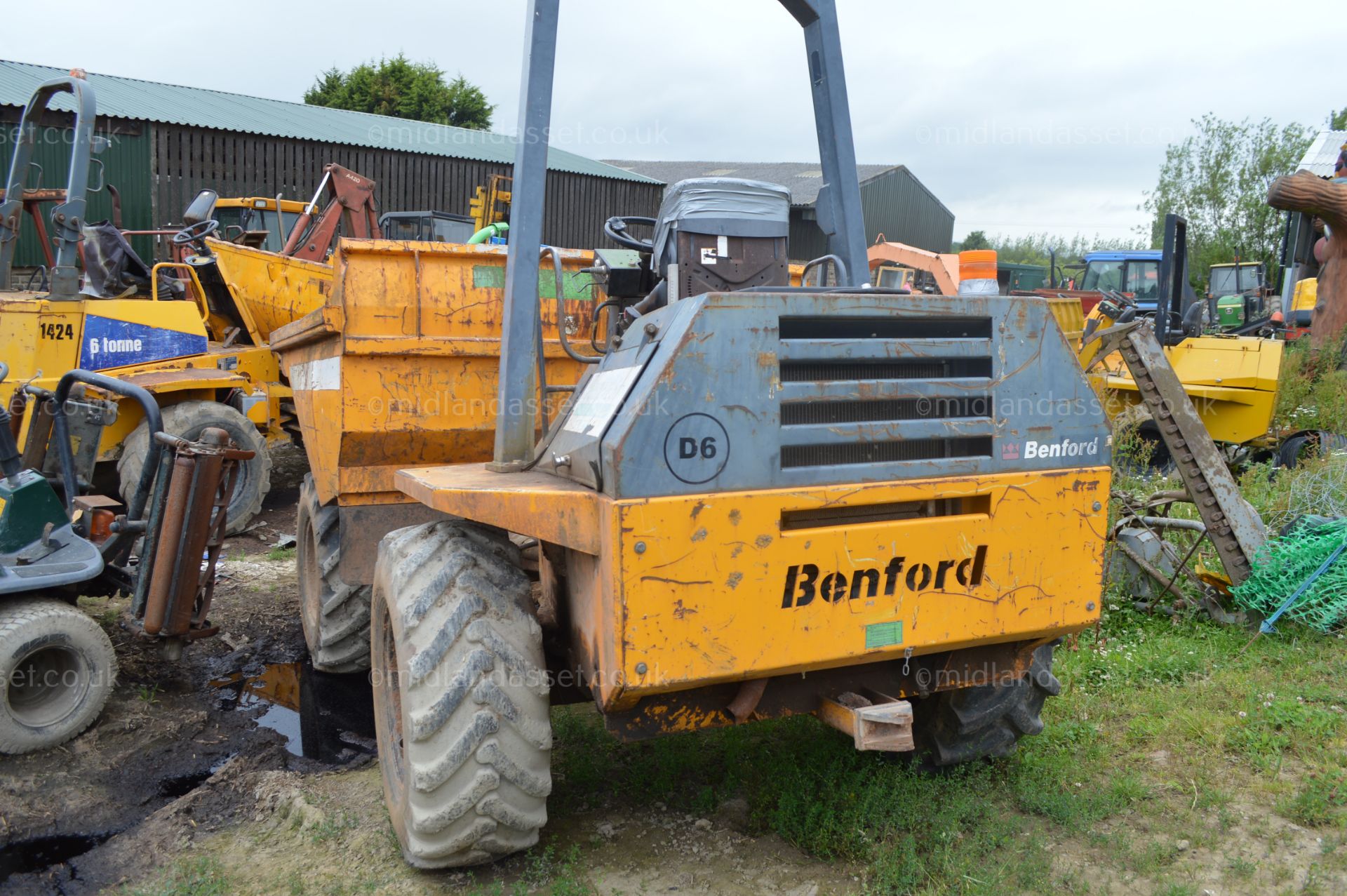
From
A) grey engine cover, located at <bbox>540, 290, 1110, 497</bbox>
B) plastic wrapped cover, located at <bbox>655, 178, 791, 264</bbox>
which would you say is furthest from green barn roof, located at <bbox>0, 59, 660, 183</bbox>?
grey engine cover, located at <bbox>540, 290, 1110, 497</bbox>

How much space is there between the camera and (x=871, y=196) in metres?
32.1

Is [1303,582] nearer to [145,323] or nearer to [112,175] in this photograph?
[145,323]

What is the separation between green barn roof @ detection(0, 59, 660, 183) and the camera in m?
17.0

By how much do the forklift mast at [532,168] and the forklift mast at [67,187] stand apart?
4.81m

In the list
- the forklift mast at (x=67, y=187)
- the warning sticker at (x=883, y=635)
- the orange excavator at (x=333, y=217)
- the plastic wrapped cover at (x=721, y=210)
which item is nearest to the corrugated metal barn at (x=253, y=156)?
the orange excavator at (x=333, y=217)

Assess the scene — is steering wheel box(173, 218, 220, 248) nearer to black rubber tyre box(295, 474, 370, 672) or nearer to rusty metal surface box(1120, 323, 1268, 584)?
black rubber tyre box(295, 474, 370, 672)

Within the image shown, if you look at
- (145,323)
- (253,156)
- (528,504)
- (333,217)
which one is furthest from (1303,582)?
(253,156)

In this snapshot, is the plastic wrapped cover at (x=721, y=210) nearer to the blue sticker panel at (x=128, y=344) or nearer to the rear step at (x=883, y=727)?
the rear step at (x=883, y=727)

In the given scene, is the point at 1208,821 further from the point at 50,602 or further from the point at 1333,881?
the point at 50,602

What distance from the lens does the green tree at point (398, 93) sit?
32625 millimetres

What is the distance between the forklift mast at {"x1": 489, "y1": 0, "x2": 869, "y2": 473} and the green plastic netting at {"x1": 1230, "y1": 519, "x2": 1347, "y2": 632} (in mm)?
3181

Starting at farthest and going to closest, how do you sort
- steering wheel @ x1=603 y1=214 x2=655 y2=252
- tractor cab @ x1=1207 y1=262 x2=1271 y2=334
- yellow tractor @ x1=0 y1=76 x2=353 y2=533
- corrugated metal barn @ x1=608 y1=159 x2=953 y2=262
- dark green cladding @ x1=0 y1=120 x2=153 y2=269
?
corrugated metal barn @ x1=608 y1=159 x2=953 y2=262 < tractor cab @ x1=1207 y1=262 x2=1271 y2=334 < dark green cladding @ x1=0 y1=120 x2=153 y2=269 < yellow tractor @ x1=0 y1=76 x2=353 y2=533 < steering wheel @ x1=603 y1=214 x2=655 y2=252

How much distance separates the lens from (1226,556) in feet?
17.6

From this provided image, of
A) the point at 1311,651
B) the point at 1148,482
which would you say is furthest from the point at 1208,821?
the point at 1148,482
